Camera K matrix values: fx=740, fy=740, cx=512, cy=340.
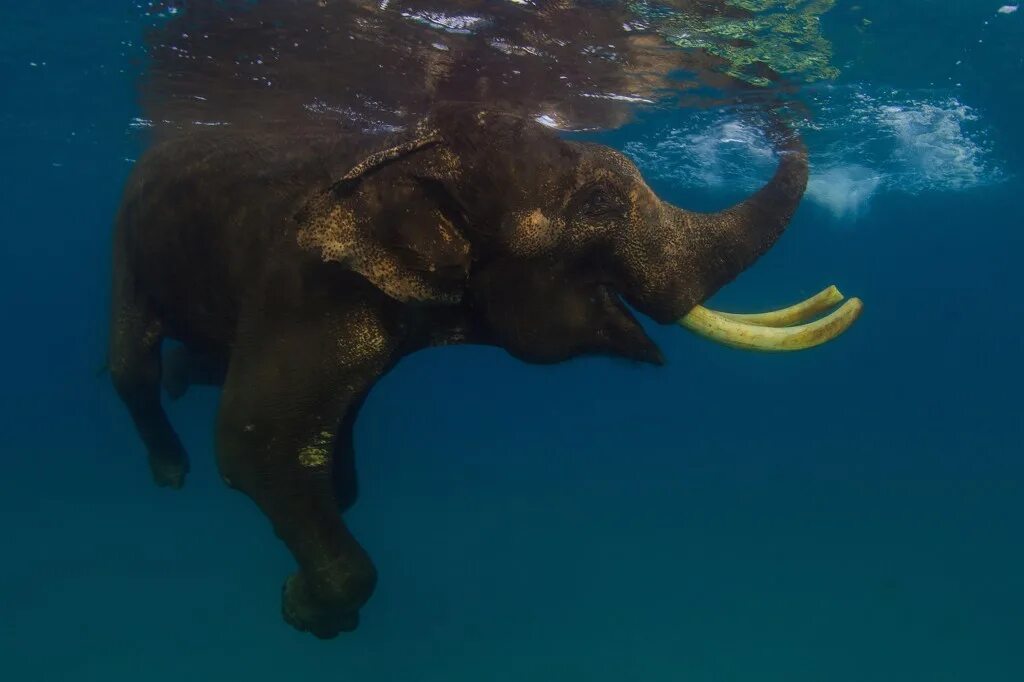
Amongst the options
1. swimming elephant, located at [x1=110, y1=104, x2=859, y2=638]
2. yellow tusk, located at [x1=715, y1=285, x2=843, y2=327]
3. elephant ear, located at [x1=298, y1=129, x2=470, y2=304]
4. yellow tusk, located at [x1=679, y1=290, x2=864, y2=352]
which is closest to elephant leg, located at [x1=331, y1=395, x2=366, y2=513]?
swimming elephant, located at [x1=110, y1=104, x2=859, y2=638]

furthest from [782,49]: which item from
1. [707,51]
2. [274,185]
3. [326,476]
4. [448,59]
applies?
[326,476]

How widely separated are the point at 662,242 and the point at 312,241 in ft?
4.61

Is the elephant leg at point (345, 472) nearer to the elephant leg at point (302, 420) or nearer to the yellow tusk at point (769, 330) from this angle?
the elephant leg at point (302, 420)

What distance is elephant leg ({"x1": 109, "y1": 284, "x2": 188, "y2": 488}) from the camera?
414 cm

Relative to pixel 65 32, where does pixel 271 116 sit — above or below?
below

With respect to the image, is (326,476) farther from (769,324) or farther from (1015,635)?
(1015,635)

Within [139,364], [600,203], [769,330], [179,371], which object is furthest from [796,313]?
[179,371]

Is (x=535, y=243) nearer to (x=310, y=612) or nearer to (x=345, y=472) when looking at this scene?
(x=310, y=612)

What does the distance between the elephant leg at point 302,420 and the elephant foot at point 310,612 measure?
2cm

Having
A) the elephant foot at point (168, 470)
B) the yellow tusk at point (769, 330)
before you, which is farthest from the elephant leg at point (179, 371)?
the yellow tusk at point (769, 330)

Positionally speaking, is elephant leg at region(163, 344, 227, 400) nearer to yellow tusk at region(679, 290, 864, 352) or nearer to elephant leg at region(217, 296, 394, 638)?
elephant leg at region(217, 296, 394, 638)

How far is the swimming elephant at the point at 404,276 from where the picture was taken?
108 inches

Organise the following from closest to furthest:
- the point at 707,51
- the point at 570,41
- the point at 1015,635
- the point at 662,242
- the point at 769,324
Answer: 1. the point at 662,242
2. the point at 769,324
3. the point at 570,41
4. the point at 707,51
5. the point at 1015,635

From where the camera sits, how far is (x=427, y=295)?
2.77 meters
